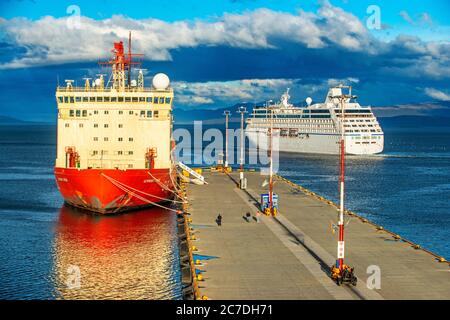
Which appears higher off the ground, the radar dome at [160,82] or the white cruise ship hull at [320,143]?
the radar dome at [160,82]

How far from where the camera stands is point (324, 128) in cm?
16700

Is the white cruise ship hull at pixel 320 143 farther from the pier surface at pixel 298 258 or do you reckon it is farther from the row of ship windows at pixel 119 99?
the pier surface at pixel 298 258

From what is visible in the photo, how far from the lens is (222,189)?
73812 millimetres

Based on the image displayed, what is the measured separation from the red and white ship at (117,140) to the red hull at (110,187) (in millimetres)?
93

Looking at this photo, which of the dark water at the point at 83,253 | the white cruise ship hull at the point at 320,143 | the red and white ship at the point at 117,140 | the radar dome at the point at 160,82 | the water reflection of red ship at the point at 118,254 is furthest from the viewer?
the white cruise ship hull at the point at 320,143

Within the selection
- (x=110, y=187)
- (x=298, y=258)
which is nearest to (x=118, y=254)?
(x=110, y=187)

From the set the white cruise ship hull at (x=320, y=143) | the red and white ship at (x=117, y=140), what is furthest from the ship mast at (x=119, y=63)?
the white cruise ship hull at (x=320, y=143)

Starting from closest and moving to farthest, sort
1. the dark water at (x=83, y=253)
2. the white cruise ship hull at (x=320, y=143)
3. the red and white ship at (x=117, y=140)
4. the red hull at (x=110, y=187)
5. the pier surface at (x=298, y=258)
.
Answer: the pier surface at (x=298, y=258)
the dark water at (x=83, y=253)
the red hull at (x=110, y=187)
the red and white ship at (x=117, y=140)
the white cruise ship hull at (x=320, y=143)

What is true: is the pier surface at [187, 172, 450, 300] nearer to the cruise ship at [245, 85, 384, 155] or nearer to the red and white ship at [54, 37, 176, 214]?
the red and white ship at [54, 37, 176, 214]

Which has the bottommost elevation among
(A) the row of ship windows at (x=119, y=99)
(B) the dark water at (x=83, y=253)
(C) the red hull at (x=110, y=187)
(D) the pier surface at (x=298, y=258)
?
(B) the dark water at (x=83, y=253)

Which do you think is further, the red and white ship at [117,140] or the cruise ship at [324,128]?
the cruise ship at [324,128]

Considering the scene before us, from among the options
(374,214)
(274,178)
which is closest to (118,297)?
(374,214)

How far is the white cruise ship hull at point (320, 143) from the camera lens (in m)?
153

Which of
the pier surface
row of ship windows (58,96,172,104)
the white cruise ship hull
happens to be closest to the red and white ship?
row of ship windows (58,96,172,104)
